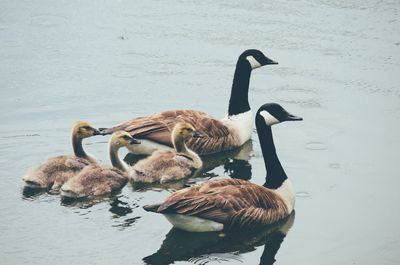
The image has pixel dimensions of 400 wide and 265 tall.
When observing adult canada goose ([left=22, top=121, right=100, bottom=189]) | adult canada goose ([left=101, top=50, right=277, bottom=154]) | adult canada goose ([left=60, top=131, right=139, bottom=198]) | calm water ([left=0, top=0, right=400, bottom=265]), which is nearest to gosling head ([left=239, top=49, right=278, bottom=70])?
adult canada goose ([left=101, top=50, right=277, bottom=154])

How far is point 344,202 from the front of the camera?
9930mm

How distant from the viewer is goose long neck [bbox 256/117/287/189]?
9891mm

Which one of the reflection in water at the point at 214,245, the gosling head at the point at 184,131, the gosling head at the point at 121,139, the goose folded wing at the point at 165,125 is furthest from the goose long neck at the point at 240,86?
the reflection in water at the point at 214,245

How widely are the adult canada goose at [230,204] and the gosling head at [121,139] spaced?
72.2 inches

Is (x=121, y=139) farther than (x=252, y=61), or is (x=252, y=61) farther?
(x=252, y=61)

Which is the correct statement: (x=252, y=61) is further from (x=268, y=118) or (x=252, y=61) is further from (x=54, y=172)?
(x=54, y=172)

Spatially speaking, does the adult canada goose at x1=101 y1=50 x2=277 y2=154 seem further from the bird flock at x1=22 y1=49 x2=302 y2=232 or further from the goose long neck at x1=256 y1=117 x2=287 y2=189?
the goose long neck at x1=256 y1=117 x2=287 y2=189

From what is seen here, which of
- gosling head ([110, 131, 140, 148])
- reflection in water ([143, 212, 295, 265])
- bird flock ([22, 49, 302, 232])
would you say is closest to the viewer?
reflection in water ([143, 212, 295, 265])

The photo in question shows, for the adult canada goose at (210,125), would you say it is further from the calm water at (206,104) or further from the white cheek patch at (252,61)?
the calm water at (206,104)

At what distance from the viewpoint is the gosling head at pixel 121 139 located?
416 inches

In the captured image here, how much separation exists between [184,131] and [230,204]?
7.03 feet

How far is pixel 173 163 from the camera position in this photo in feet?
34.6

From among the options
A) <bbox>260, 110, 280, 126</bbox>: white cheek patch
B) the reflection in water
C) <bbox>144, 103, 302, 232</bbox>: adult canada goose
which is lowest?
the reflection in water

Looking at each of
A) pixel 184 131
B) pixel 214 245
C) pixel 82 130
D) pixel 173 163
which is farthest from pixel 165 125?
pixel 214 245
